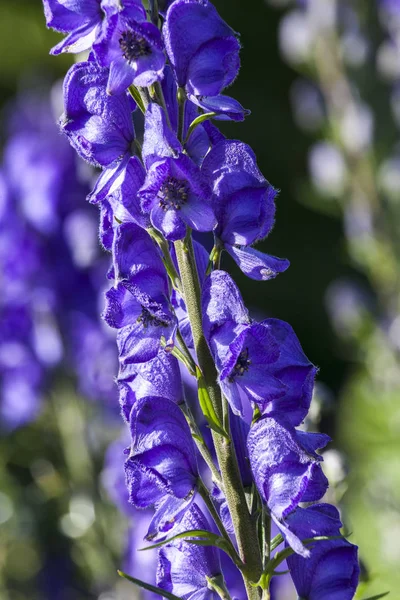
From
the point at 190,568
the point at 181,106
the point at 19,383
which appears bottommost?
the point at 19,383

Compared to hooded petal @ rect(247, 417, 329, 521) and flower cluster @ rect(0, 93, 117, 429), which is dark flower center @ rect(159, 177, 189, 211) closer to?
A: hooded petal @ rect(247, 417, 329, 521)

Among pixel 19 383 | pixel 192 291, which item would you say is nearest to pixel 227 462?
pixel 192 291

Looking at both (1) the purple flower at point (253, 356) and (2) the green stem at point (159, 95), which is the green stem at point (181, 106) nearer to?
→ (2) the green stem at point (159, 95)

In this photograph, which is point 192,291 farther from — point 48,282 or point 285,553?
point 48,282

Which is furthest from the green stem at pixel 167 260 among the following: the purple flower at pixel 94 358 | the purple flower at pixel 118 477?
the purple flower at pixel 94 358

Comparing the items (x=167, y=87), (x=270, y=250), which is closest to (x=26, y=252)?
(x=167, y=87)

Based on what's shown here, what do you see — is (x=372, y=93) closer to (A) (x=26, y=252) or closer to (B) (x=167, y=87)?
(A) (x=26, y=252)
